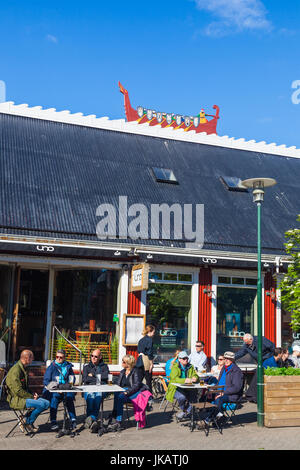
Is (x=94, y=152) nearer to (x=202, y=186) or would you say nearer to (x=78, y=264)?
(x=202, y=186)

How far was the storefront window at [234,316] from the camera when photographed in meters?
14.1

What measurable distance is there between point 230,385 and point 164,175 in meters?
8.31

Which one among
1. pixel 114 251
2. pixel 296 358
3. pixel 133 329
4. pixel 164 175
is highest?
pixel 164 175

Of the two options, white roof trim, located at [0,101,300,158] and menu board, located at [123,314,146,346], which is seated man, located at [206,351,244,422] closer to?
menu board, located at [123,314,146,346]

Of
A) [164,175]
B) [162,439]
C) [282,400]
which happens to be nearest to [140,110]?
[164,175]

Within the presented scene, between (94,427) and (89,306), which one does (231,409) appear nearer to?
(94,427)

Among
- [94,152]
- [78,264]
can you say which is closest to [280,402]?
[78,264]

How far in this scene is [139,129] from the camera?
18.1m

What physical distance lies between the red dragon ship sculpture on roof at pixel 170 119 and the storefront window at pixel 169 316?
29.8 ft

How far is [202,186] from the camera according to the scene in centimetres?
1638

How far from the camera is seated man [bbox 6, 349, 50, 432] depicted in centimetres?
821

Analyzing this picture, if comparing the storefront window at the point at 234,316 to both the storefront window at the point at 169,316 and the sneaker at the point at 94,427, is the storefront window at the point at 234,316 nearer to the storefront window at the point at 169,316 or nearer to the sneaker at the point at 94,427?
the storefront window at the point at 169,316

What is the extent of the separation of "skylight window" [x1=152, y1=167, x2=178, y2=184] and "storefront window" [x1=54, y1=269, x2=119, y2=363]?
3789 mm

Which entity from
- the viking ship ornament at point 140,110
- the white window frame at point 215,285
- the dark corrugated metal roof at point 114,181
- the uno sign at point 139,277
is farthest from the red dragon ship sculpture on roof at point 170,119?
the uno sign at point 139,277
